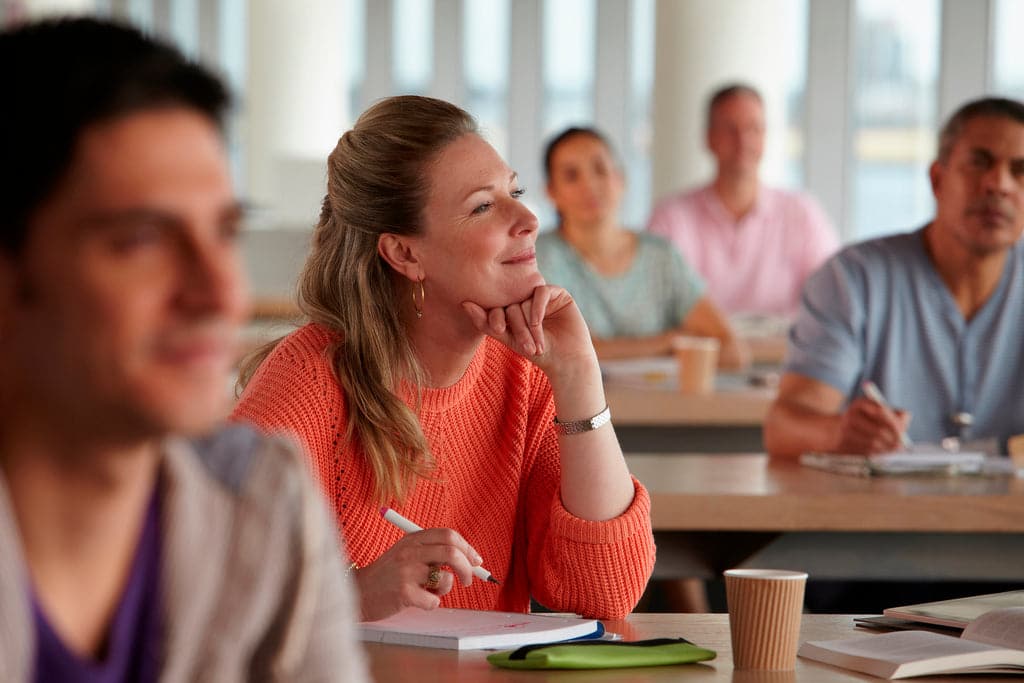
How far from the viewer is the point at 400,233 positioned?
1.82 meters

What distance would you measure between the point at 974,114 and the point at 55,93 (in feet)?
7.22

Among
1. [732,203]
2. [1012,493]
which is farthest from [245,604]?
[732,203]

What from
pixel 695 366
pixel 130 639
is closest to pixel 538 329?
pixel 130 639

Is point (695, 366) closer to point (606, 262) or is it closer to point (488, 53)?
point (606, 262)

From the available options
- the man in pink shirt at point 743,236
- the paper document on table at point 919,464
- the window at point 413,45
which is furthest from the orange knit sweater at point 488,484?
the window at point 413,45

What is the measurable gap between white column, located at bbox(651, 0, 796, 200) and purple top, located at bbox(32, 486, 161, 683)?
5616mm

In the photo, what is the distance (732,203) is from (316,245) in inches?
136

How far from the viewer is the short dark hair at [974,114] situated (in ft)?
8.50

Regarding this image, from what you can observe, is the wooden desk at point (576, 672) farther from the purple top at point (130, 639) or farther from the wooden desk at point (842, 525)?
the wooden desk at point (842, 525)

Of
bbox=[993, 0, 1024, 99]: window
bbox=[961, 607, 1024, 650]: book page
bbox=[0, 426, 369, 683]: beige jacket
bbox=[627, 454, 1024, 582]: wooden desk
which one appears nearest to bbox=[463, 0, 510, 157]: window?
bbox=[993, 0, 1024, 99]: window

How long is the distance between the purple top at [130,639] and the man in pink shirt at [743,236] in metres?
4.36

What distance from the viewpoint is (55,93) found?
73cm

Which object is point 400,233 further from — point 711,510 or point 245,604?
point 245,604

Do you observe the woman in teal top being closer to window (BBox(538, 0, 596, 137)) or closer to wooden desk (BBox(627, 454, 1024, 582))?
wooden desk (BBox(627, 454, 1024, 582))
